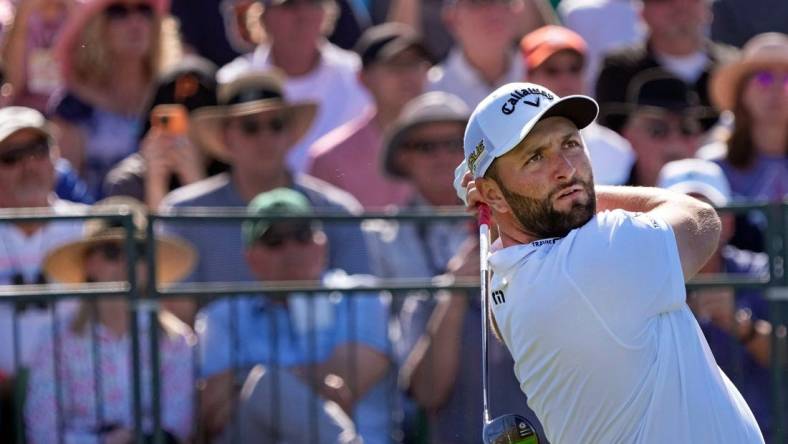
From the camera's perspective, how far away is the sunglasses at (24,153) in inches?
303

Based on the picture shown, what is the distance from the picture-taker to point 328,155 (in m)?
8.80

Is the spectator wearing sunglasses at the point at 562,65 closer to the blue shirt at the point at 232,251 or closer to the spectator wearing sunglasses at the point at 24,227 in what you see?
the blue shirt at the point at 232,251

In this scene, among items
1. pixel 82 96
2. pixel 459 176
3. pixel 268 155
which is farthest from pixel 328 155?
pixel 459 176

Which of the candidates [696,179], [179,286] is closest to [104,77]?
[179,286]

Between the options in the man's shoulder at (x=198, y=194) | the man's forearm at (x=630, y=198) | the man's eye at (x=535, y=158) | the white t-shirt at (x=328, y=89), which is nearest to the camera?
the man's eye at (x=535, y=158)

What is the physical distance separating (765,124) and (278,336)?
340 centimetres

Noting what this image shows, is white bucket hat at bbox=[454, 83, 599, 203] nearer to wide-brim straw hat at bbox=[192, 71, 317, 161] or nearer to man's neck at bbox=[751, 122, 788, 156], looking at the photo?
wide-brim straw hat at bbox=[192, 71, 317, 161]

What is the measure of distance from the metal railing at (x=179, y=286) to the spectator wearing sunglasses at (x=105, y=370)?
0.04 metres

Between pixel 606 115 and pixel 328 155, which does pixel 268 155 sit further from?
pixel 606 115

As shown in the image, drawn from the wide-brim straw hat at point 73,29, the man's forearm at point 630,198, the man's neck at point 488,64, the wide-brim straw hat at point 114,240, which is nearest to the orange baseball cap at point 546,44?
the man's neck at point 488,64

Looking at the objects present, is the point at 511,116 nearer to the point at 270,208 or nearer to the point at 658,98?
the point at 270,208

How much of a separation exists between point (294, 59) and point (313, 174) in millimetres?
932

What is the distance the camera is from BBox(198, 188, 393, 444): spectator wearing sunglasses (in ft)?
23.6

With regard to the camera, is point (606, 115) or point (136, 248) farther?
point (606, 115)
